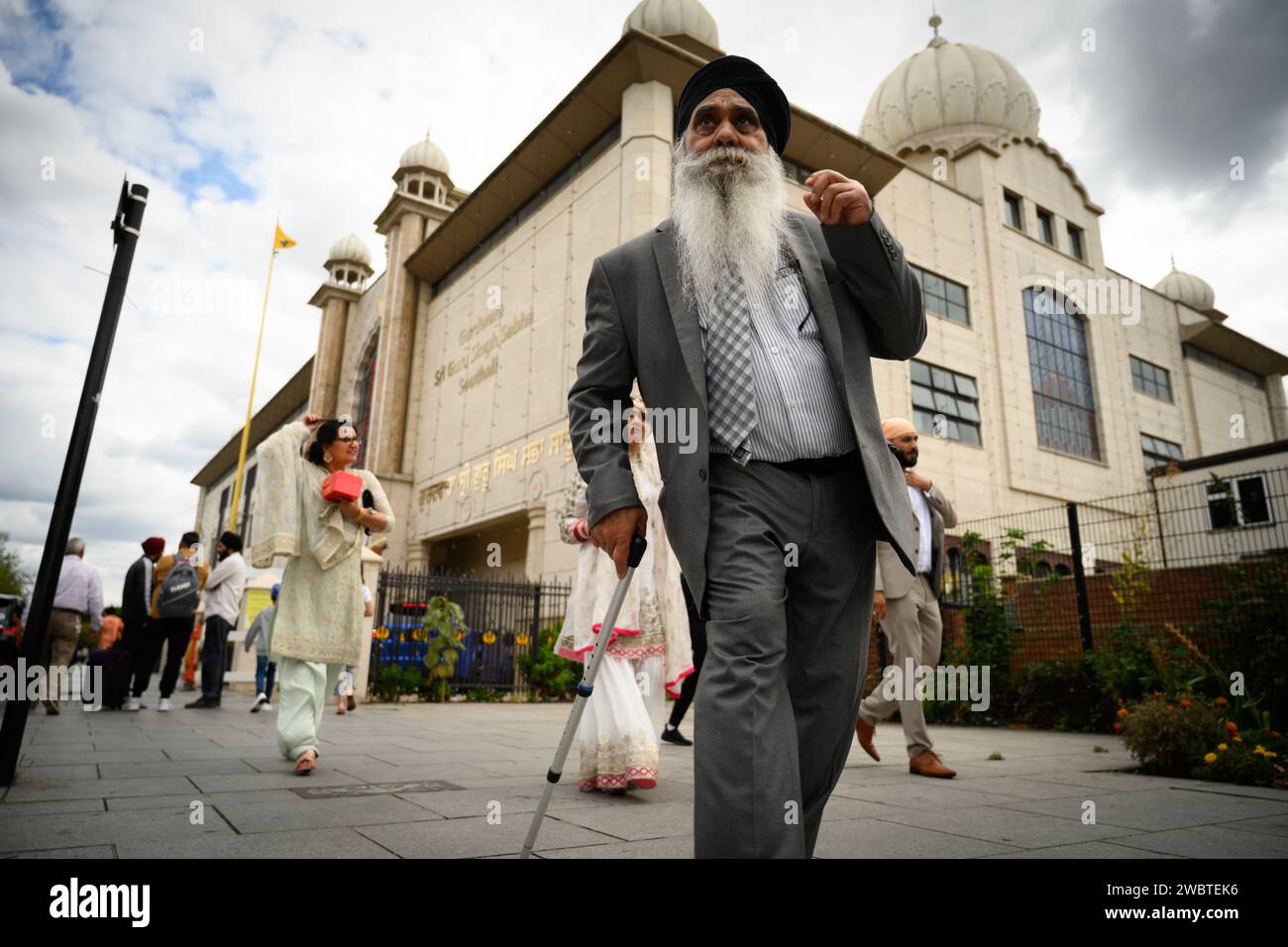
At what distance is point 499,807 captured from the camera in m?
3.43

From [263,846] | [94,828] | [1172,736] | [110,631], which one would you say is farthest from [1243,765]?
[110,631]

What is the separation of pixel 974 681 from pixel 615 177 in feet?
48.2

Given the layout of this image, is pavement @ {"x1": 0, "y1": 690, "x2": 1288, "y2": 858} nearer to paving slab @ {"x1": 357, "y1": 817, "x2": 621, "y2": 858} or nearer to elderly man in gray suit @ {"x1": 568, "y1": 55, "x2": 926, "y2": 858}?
paving slab @ {"x1": 357, "y1": 817, "x2": 621, "y2": 858}

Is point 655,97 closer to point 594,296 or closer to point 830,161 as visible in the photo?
point 830,161

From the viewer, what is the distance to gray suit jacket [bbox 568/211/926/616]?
2.00 metres

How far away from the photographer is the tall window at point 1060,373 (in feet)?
83.8

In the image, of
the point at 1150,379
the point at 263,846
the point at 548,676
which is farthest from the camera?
the point at 1150,379

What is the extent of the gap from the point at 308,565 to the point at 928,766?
3938 mm

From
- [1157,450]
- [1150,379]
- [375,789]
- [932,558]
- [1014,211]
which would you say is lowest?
[375,789]

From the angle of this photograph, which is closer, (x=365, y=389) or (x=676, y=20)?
(x=676, y=20)

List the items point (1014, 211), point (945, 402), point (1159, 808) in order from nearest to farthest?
point (1159, 808), point (945, 402), point (1014, 211)

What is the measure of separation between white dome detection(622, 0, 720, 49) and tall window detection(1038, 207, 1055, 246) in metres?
13.4

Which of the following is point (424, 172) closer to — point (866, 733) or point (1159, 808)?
point (866, 733)

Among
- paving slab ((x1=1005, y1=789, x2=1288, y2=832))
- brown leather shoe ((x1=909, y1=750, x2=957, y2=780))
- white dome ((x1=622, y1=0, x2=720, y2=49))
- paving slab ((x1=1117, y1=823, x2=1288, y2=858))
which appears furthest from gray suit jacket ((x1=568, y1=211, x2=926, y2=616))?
white dome ((x1=622, y1=0, x2=720, y2=49))
